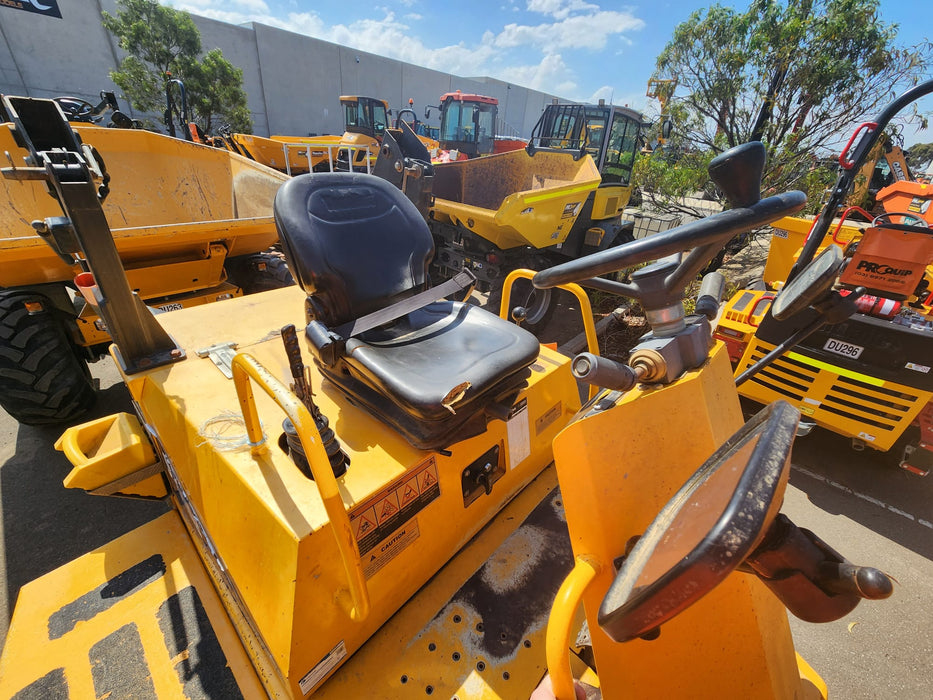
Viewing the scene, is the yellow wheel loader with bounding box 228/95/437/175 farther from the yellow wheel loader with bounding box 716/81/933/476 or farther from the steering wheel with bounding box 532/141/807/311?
the steering wheel with bounding box 532/141/807/311

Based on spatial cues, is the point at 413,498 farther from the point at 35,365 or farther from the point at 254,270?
the point at 254,270

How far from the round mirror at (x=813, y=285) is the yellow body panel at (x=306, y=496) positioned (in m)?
1.08

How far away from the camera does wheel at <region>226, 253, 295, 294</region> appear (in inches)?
171

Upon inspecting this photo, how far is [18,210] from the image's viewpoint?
12.3 ft

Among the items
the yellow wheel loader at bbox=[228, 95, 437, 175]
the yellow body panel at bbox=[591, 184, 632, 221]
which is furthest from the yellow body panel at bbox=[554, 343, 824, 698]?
the yellow wheel loader at bbox=[228, 95, 437, 175]

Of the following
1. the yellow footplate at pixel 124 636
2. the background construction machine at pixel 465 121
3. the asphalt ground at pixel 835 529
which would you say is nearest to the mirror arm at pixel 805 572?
the yellow footplate at pixel 124 636

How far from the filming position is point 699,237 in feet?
2.83

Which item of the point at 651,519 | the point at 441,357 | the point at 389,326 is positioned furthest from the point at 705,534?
the point at 389,326

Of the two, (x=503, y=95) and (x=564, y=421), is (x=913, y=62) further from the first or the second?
(x=503, y=95)

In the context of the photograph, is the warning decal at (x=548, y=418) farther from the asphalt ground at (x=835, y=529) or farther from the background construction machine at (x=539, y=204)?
the background construction machine at (x=539, y=204)

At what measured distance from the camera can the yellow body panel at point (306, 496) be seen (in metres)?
1.19

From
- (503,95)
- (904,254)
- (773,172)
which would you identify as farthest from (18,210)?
(503,95)

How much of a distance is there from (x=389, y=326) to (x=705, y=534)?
5.72 feet

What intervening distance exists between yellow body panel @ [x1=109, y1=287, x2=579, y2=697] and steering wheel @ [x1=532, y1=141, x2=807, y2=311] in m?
0.93
